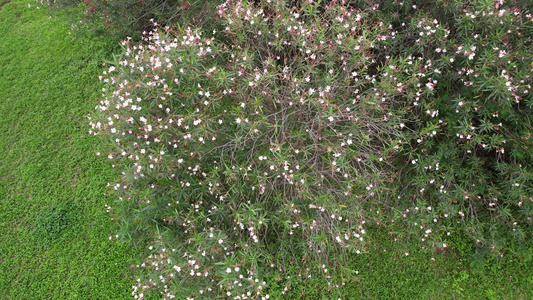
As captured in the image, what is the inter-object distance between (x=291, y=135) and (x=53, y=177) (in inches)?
161

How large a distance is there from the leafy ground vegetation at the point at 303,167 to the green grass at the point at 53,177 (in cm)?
3

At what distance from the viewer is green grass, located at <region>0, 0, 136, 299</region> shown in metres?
4.00

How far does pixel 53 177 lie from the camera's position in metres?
4.81

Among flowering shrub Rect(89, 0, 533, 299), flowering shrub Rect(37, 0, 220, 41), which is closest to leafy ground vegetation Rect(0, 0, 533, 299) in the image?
flowering shrub Rect(89, 0, 533, 299)

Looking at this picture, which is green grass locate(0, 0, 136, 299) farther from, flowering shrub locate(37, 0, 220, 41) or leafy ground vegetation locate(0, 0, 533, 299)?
flowering shrub locate(37, 0, 220, 41)

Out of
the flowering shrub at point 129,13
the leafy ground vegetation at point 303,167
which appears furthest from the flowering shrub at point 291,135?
the flowering shrub at point 129,13

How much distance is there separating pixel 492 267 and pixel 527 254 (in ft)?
1.29

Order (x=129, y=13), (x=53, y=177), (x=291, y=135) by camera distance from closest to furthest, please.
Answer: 1. (x=291, y=135)
2. (x=53, y=177)
3. (x=129, y=13)

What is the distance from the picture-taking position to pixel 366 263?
12.5ft

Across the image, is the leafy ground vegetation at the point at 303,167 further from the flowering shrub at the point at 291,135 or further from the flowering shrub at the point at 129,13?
the flowering shrub at the point at 129,13

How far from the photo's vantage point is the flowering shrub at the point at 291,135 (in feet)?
9.35

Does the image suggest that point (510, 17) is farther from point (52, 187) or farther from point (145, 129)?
point (52, 187)

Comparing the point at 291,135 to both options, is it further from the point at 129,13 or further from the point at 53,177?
the point at 53,177

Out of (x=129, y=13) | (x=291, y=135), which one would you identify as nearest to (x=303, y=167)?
(x=291, y=135)
